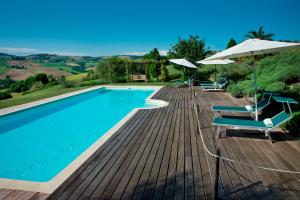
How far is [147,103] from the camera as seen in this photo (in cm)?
1068

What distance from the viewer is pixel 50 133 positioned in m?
7.61

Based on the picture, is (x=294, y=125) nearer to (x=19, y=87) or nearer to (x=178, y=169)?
(x=178, y=169)

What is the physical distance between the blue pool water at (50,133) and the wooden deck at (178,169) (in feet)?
5.74

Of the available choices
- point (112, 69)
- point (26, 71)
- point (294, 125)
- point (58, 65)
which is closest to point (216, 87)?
point (294, 125)

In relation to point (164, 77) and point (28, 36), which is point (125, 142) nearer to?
point (164, 77)

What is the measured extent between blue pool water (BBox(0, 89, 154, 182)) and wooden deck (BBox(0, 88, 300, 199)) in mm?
1750

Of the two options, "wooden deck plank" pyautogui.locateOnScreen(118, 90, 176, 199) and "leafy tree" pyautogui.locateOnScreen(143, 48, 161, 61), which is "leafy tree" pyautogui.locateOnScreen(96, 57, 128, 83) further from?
"wooden deck plank" pyautogui.locateOnScreen(118, 90, 176, 199)

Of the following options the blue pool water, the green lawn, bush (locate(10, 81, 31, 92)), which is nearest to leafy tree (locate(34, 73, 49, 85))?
bush (locate(10, 81, 31, 92))

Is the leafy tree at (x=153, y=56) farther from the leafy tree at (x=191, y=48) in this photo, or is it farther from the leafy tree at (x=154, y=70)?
the leafy tree at (x=191, y=48)

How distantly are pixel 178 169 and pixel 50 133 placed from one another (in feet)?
19.7

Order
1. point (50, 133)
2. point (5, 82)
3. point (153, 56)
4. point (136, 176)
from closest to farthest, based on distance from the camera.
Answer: point (136, 176) → point (50, 133) → point (5, 82) → point (153, 56)

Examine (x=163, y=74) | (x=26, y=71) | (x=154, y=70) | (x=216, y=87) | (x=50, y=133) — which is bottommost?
(x=50, y=133)

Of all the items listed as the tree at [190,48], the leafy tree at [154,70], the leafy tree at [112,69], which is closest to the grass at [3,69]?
the leafy tree at [112,69]

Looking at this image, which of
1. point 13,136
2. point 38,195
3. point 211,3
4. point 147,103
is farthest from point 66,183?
point 211,3
